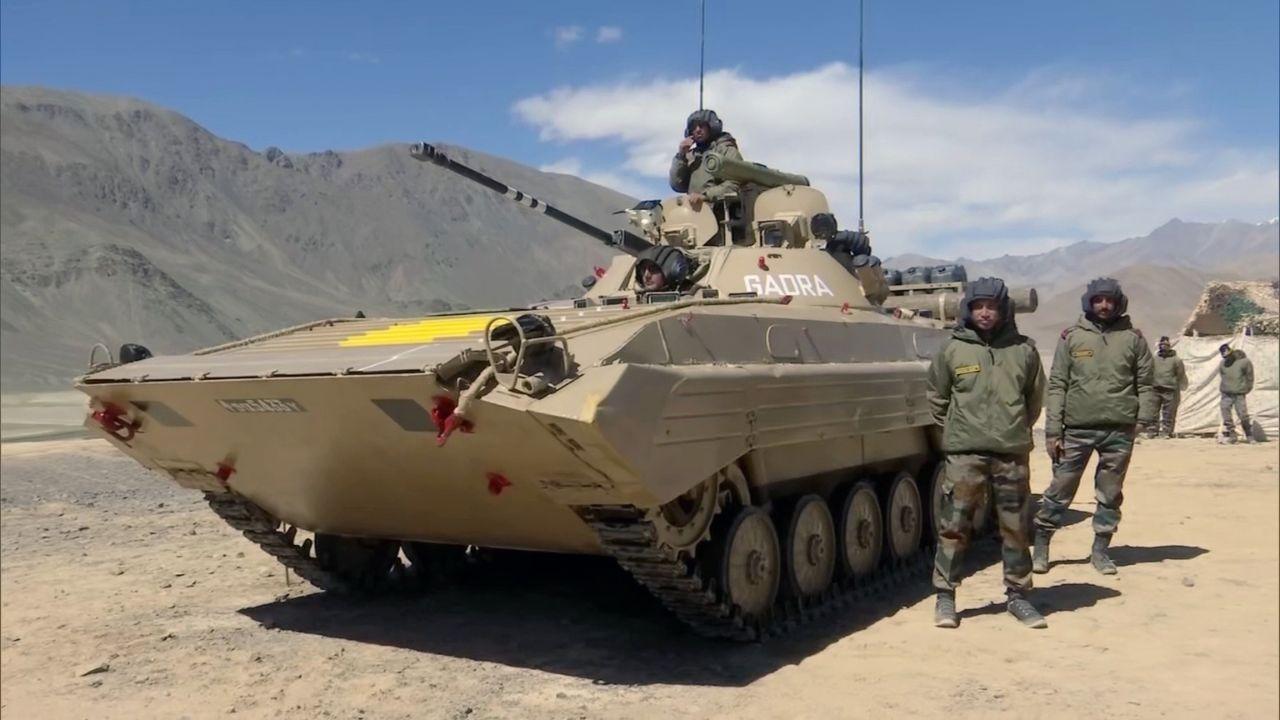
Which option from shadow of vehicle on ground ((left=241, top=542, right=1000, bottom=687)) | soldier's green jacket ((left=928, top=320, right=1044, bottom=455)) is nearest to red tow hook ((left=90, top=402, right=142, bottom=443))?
shadow of vehicle on ground ((left=241, top=542, right=1000, bottom=687))

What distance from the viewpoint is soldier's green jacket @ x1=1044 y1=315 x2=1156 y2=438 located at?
7.61m

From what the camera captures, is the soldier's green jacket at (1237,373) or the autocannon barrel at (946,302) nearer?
the autocannon barrel at (946,302)

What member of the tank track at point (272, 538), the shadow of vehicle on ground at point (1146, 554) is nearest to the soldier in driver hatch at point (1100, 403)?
the shadow of vehicle on ground at point (1146, 554)

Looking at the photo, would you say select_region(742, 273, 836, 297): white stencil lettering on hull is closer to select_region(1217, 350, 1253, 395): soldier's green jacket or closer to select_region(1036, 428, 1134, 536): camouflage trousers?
select_region(1036, 428, 1134, 536): camouflage trousers

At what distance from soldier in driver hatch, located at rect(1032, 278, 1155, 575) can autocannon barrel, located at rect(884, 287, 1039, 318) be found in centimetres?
241

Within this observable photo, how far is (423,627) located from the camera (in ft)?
24.5

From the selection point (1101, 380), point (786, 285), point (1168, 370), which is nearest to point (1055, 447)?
point (1101, 380)

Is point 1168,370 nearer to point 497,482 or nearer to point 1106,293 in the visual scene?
point 1106,293

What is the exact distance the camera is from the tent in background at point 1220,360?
1858 centimetres

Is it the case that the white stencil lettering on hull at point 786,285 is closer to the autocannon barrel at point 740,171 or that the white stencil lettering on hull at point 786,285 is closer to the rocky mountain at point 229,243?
the autocannon barrel at point 740,171

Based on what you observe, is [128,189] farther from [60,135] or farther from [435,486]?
[435,486]

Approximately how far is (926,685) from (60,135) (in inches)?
3144

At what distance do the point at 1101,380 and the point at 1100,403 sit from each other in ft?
0.50

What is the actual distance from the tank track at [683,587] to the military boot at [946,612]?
0.81 metres
